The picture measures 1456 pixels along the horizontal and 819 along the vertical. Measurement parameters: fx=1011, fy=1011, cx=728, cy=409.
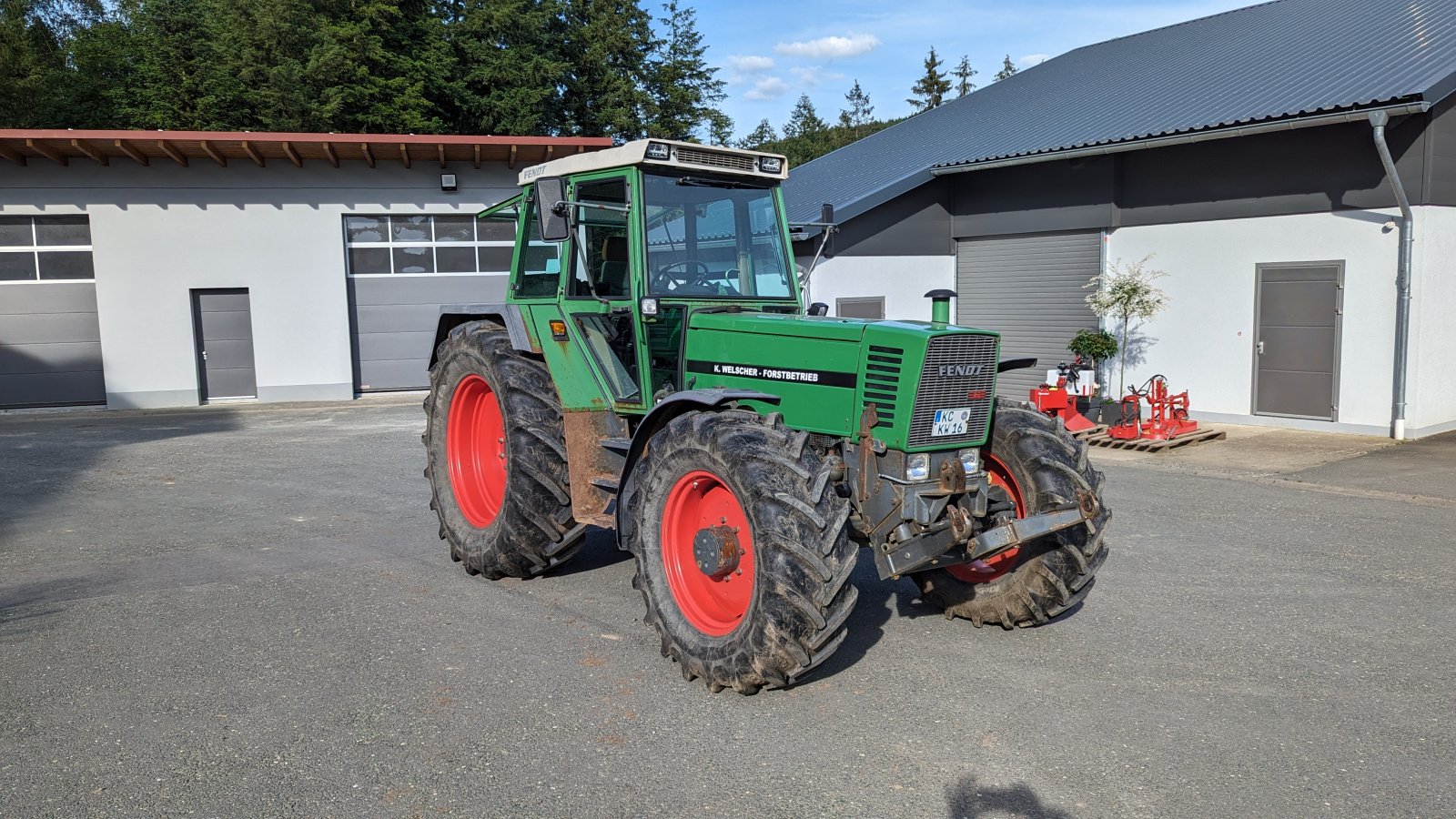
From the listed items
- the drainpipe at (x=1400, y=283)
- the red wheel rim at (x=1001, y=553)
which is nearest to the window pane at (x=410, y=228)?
the drainpipe at (x=1400, y=283)

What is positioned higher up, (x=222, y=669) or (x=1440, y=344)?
(x=1440, y=344)

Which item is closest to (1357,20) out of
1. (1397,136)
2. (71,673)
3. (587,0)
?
(1397,136)

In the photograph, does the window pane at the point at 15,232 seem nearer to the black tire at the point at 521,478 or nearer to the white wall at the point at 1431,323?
the black tire at the point at 521,478

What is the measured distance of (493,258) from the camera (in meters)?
18.2

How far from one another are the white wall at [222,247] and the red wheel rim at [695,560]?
14.3 m

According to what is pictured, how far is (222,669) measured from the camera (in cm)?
466

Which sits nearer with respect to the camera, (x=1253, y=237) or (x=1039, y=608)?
(x=1039, y=608)

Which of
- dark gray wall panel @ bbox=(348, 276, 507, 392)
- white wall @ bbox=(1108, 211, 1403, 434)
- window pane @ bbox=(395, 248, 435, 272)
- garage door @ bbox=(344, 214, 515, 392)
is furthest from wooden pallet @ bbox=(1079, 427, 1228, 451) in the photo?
window pane @ bbox=(395, 248, 435, 272)

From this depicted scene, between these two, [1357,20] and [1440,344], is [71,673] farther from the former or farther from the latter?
[1357,20]

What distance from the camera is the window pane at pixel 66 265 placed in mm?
16453

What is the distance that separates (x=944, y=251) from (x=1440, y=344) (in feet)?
23.9

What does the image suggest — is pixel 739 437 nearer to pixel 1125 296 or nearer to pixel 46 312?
pixel 1125 296

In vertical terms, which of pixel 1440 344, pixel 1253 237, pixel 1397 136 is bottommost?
pixel 1440 344

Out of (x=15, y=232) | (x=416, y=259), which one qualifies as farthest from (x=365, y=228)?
(x=15, y=232)
